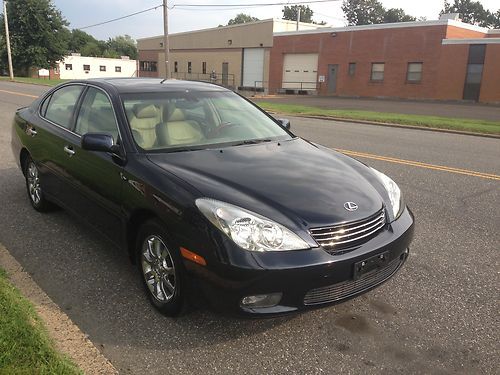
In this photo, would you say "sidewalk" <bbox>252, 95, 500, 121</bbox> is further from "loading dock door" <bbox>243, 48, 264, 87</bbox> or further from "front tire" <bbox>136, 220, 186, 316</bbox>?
"front tire" <bbox>136, 220, 186, 316</bbox>

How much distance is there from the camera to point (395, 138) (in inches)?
483

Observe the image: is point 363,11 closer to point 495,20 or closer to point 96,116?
point 495,20

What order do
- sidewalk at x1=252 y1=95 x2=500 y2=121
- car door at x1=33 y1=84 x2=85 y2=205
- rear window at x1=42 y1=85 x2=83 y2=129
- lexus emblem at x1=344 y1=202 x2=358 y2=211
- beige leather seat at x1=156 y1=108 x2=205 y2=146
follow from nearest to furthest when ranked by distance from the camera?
lexus emblem at x1=344 y1=202 x2=358 y2=211, beige leather seat at x1=156 y1=108 x2=205 y2=146, car door at x1=33 y1=84 x2=85 y2=205, rear window at x1=42 y1=85 x2=83 y2=129, sidewalk at x1=252 y1=95 x2=500 y2=121

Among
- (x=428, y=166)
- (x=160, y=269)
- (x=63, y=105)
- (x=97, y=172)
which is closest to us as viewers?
(x=160, y=269)

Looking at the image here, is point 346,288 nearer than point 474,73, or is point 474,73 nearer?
point 346,288

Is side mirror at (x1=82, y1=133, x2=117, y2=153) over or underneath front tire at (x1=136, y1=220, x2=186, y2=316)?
over

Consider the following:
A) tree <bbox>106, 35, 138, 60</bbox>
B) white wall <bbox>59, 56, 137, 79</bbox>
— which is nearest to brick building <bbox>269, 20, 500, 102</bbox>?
white wall <bbox>59, 56, 137, 79</bbox>

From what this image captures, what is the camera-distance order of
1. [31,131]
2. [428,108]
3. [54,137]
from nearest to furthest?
[54,137] < [31,131] < [428,108]

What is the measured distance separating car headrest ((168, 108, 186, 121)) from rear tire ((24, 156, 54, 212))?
193cm

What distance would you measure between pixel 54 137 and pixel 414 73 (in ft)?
107

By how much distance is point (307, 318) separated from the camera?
3275 millimetres

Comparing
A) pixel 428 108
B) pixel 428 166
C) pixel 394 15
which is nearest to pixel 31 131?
pixel 428 166

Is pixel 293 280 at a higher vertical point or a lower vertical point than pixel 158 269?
higher

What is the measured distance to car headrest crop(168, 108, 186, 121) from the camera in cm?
405
